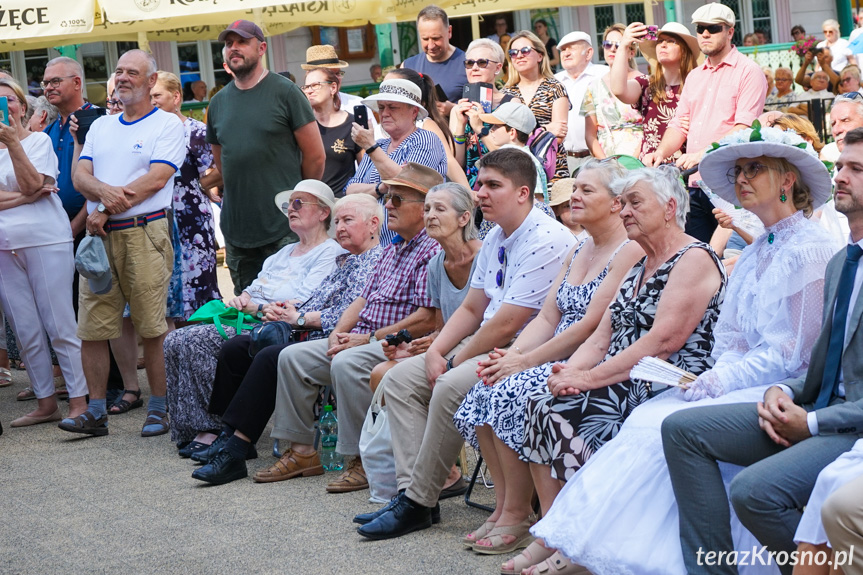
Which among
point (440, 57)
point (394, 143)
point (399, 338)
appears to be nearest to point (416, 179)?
point (399, 338)

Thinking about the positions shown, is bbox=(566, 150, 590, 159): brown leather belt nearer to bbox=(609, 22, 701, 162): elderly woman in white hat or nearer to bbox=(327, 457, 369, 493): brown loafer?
bbox=(609, 22, 701, 162): elderly woman in white hat

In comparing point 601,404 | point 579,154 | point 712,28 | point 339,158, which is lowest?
point 601,404

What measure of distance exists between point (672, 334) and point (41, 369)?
4.77m

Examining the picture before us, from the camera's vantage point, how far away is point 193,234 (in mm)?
7477

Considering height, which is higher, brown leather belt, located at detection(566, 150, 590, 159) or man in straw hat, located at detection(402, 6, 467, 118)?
man in straw hat, located at detection(402, 6, 467, 118)

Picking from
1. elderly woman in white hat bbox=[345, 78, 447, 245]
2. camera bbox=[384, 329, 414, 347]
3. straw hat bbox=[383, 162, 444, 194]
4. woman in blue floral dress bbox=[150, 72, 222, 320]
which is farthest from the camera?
woman in blue floral dress bbox=[150, 72, 222, 320]

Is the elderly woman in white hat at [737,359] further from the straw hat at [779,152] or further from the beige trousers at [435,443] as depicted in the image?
the beige trousers at [435,443]

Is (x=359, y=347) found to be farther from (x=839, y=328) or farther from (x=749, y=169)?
(x=839, y=328)

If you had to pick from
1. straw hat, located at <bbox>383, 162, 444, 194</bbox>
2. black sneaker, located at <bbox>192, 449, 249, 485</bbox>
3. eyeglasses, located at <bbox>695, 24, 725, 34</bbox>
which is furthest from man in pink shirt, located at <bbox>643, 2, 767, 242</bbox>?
black sneaker, located at <bbox>192, 449, 249, 485</bbox>

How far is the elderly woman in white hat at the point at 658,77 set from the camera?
7031mm

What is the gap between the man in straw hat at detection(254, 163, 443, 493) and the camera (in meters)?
5.44

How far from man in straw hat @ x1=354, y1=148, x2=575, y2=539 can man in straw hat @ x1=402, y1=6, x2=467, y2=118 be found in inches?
127

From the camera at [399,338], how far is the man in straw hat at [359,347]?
125mm

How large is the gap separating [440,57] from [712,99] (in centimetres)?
240
